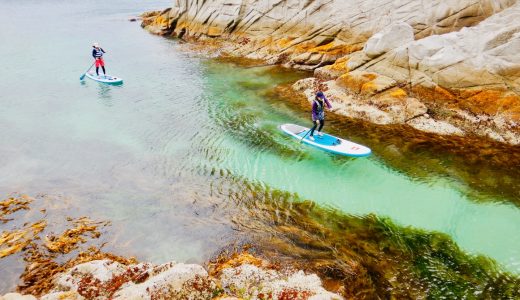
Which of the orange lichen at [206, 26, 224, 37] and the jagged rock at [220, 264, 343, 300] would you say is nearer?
the jagged rock at [220, 264, 343, 300]

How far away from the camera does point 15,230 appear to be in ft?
49.8

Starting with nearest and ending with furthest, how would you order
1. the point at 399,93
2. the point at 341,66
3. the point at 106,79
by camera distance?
the point at 399,93, the point at 341,66, the point at 106,79

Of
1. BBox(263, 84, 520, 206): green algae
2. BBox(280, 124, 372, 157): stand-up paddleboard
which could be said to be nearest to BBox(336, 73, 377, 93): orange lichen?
BBox(263, 84, 520, 206): green algae

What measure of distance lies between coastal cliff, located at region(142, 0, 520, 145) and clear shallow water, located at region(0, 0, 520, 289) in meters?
4.41

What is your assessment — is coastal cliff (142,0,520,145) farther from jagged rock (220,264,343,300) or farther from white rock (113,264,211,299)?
white rock (113,264,211,299)

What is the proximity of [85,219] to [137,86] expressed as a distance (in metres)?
22.2

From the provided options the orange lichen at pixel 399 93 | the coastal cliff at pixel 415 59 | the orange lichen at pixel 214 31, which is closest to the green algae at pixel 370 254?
the coastal cliff at pixel 415 59

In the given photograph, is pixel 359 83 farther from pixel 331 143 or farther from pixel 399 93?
pixel 331 143

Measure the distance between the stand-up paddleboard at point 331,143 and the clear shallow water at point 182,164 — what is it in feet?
1.72

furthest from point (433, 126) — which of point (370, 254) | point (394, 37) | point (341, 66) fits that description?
point (370, 254)

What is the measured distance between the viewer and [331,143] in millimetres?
21547

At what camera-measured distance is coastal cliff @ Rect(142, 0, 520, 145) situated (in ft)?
74.9

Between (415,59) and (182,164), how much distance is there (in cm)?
1869

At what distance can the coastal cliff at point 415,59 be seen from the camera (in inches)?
899
